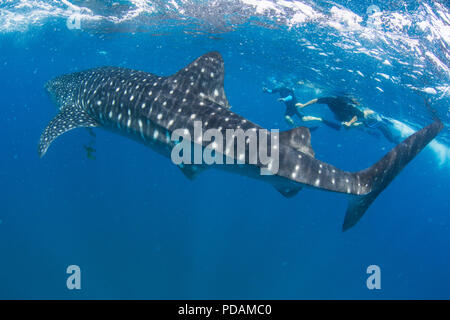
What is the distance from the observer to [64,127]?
7.52m

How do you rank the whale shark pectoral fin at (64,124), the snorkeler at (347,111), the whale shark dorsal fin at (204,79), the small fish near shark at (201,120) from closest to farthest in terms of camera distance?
the small fish near shark at (201,120) < the whale shark dorsal fin at (204,79) < the whale shark pectoral fin at (64,124) < the snorkeler at (347,111)

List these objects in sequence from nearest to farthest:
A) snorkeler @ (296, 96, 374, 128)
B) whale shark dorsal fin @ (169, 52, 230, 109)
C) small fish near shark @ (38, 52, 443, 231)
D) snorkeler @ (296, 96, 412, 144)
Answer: small fish near shark @ (38, 52, 443, 231)
whale shark dorsal fin @ (169, 52, 230, 109)
snorkeler @ (296, 96, 412, 144)
snorkeler @ (296, 96, 374, 128)

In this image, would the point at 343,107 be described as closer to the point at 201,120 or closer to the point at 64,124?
the point at 201,120

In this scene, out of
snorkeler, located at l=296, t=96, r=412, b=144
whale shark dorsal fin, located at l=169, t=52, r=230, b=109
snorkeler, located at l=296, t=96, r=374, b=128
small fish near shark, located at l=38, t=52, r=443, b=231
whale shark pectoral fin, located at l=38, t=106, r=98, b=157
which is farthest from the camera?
snorkeler, located at l=296, t=96, r=374, b=128

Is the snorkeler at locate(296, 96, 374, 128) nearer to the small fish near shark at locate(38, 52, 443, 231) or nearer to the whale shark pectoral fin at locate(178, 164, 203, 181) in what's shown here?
the small fish near shark at locate(38, 52, 443, 231)

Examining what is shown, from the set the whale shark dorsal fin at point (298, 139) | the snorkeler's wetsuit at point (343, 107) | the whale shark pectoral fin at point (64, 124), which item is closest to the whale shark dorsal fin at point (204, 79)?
the whale shark dorsal fin at point (298, 139)

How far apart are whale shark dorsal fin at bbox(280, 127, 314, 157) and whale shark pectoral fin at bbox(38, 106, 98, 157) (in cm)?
563

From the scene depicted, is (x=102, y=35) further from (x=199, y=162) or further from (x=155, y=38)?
(x=199, y=162)

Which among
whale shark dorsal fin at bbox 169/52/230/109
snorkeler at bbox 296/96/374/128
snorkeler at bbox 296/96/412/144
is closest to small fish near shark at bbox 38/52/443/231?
whale shark dorsal fin at bbox 169/52/230/109

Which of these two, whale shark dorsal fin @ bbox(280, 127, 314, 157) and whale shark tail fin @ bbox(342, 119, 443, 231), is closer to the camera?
whale shark dorsal fin @ bbox(280, 127, 314, 157)

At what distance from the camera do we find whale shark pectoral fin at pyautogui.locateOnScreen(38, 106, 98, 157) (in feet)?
23.8

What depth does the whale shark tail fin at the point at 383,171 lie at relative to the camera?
5699 mm

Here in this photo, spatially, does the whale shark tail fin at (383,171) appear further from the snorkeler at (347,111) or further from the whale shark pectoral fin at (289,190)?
the snorkeler at (347,111)

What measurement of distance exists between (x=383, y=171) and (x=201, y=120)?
3.99 metres
